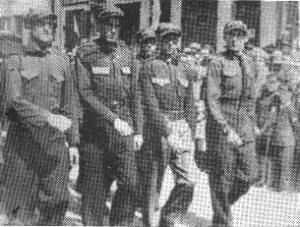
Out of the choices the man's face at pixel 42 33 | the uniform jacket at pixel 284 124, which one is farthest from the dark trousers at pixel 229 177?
the man's face at pixel 42 33

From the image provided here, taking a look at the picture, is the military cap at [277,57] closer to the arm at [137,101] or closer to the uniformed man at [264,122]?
the uniformed man at [264,122]

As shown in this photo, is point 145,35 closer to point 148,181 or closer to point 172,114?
point 172,114

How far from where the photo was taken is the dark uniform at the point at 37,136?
9.53ft

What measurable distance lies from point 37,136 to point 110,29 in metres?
0.79

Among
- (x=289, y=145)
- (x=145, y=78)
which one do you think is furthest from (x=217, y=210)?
(x=289, y=145)

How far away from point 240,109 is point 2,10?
1.63 m

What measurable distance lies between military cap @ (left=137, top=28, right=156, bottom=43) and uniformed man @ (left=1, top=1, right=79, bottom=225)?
2.20 ft

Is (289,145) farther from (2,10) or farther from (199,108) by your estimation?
(2,10)

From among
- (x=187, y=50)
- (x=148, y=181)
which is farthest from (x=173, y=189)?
(x=187, y=50)

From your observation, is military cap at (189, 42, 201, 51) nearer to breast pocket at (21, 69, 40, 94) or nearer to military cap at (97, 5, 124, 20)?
military cap at (97, 5, 124, 20)

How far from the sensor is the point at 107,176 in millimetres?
3205

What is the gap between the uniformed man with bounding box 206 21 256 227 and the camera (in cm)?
320

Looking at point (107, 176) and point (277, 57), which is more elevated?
point (277, 57)

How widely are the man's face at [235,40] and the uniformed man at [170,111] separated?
33 centimetres
